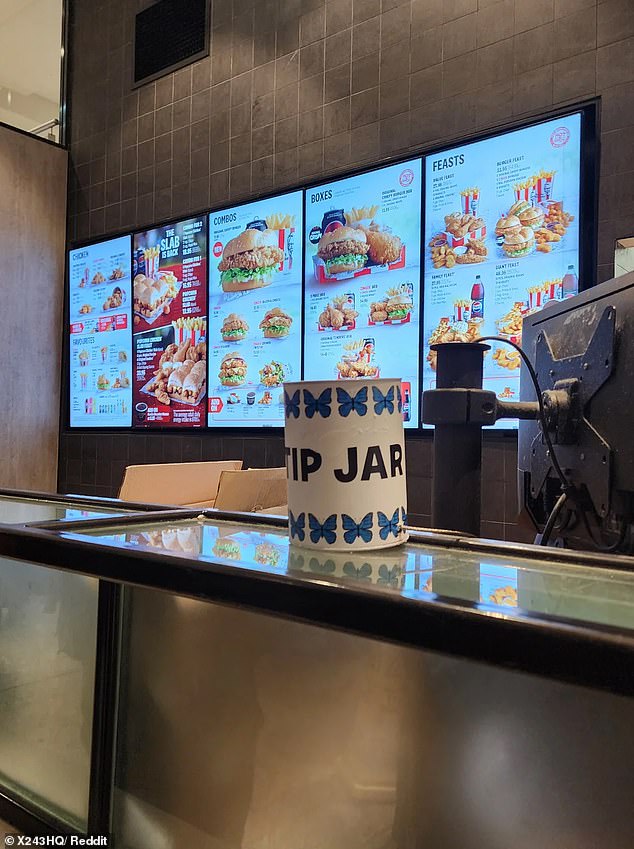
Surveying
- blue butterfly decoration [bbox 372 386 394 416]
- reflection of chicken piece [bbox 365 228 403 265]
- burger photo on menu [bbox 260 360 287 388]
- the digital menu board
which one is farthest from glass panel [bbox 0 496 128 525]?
burger photo on menu [bbox 260 360 287 388]

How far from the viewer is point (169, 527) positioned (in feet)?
2.79

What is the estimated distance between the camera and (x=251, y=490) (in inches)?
65.5

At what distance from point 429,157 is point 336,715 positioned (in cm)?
281

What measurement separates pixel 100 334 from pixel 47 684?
3.76m

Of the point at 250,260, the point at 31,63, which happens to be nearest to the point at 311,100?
the point at 250,260

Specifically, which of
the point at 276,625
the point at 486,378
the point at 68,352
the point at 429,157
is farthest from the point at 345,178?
the point at 276,625

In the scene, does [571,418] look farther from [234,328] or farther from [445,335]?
[234,328]

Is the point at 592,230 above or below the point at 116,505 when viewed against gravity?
above

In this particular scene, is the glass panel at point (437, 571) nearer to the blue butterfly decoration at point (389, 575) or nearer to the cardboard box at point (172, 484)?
the blue butterfly decoration at point (389, 575)

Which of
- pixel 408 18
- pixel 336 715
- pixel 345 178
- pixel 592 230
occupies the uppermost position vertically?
pixel 408 18

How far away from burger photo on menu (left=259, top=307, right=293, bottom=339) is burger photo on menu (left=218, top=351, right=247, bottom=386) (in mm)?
213

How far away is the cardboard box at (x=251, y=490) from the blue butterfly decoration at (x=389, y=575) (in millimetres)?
947

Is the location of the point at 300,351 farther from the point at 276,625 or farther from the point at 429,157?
the point at 276,625

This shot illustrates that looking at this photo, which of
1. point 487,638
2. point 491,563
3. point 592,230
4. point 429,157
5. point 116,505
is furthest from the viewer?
point 429,157
